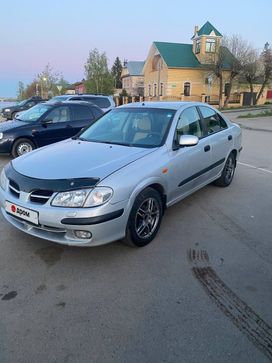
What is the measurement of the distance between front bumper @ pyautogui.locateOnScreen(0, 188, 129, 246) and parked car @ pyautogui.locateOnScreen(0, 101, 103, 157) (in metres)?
5.67

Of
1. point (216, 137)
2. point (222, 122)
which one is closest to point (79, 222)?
point (216, 137)

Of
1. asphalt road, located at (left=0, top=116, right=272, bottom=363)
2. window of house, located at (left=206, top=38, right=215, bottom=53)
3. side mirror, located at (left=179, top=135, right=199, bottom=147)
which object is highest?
window of house, located at (left=206, top=38, right=215, bottom=53)

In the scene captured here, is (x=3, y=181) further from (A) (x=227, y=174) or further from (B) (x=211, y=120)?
(A) (x=227, y=174)

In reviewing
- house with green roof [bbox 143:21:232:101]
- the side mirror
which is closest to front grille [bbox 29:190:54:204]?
the side mirror

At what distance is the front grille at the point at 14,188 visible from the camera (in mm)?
3504

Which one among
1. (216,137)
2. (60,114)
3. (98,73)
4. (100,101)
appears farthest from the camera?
(98,73)

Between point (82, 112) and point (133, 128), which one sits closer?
point (133, 128)

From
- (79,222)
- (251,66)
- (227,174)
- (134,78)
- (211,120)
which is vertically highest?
(251,66)

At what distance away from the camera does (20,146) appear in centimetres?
880

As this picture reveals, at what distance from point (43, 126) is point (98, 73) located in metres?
52.9

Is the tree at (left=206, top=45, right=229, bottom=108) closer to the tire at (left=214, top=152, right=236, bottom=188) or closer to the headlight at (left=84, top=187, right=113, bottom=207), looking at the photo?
the tire at (left=214, top=152, right=236, bottom=188)

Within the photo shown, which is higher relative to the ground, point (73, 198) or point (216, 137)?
point (216, 137)

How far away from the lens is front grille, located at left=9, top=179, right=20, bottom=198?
3.50m

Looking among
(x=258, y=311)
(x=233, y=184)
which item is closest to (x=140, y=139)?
(x=258, y=311)
